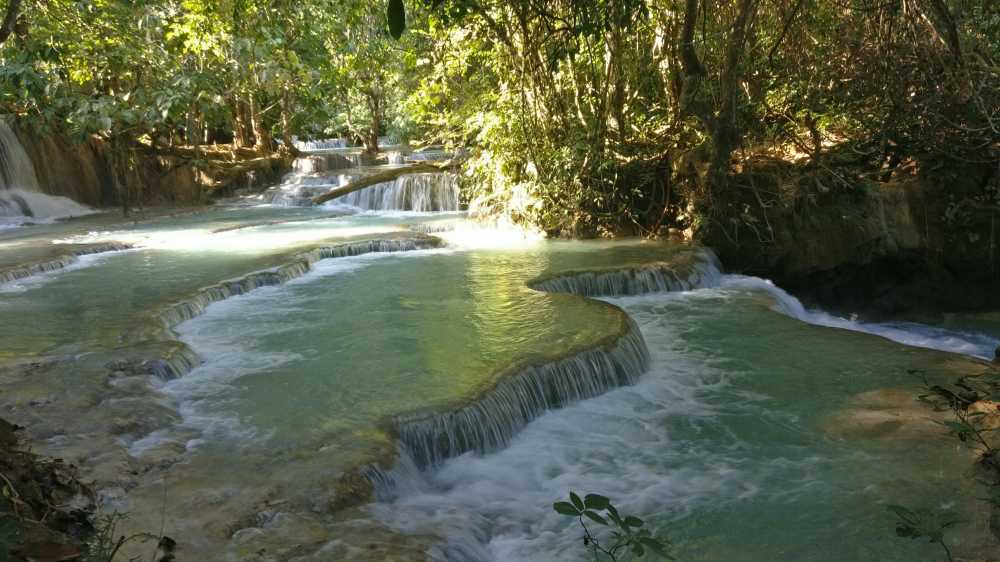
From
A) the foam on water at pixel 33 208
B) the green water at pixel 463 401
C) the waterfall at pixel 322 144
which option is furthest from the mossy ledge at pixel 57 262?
the waterfall at pixel 322 144

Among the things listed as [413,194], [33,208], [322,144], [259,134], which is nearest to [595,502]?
[413,194]

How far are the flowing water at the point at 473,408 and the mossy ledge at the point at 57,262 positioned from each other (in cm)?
28

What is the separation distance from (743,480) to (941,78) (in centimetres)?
643

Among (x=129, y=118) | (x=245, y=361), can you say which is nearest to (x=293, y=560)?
(x=245, y=361)

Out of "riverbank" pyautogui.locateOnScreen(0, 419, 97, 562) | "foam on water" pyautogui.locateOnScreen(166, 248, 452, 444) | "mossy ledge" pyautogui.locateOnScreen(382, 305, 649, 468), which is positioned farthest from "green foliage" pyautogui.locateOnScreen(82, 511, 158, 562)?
"mossy ledge" pyautogui.locateOnScreen(382, 305, 649, 468)

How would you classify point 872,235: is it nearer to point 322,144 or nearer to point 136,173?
point 136,173

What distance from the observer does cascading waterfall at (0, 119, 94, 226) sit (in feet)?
55.3

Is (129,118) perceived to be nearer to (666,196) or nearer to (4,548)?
(666,196)

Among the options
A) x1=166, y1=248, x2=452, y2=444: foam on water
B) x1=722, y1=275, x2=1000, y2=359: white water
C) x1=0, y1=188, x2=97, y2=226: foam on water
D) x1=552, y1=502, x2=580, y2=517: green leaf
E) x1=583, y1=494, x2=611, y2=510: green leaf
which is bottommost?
x1=722, y1=275, x2=1000, y2=359: white water

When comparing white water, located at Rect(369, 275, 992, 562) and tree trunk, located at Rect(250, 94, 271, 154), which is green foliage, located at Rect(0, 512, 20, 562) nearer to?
white water, located at Rect(369, 275, 992, 562)

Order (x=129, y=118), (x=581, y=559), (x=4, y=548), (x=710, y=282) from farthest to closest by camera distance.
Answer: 1. (x=129, y=118)
2. (x=710, y=282)
3. (x=581, y=559)
4. (x=4, y=548)

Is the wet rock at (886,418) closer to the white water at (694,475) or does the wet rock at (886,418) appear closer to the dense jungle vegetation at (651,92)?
the white water at (694,475)

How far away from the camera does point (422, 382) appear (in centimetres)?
539

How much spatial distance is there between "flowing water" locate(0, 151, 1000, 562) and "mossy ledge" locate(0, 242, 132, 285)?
278mm
